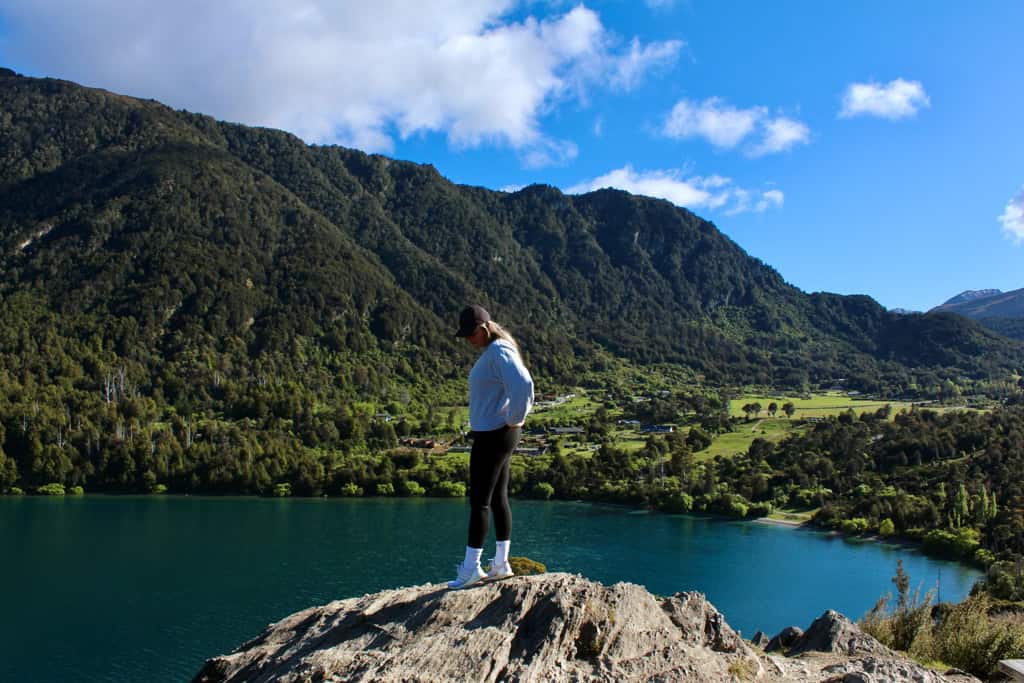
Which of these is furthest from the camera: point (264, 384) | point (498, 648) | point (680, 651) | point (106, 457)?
point (264, 384)

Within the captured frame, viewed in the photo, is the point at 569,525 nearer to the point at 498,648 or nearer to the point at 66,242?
the point at 498,648

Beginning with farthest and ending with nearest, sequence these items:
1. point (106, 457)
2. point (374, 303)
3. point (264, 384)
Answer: point (374, 303) < point (264, 384) < point (106, 457)

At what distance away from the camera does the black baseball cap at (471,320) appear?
6465 millimetres

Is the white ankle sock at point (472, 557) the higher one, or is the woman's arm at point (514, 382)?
the woman's arm at point (514, 382)

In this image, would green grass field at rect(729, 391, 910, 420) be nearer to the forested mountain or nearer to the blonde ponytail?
the forested mountain

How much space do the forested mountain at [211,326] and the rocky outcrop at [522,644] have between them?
69.1 meters

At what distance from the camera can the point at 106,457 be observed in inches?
3012

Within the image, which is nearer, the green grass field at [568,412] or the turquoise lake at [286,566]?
the turquoise lake at [286,566]

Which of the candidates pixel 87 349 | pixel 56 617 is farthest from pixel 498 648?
pixel 87 349

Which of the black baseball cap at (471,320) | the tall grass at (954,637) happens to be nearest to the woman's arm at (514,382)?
the black baseball cap at (471,320)

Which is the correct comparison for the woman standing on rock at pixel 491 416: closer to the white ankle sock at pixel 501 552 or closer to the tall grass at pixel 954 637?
the white ankle sock at pixel 501 552

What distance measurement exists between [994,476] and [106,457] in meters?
85.7

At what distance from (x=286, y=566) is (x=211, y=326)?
89.5m

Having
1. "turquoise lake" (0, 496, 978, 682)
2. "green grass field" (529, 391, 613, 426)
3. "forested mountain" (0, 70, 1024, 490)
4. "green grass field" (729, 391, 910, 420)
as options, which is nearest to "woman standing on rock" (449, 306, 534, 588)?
"turquoise lake" (0, 496, 978, 682)
